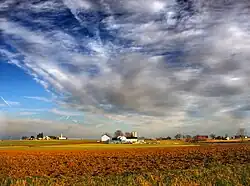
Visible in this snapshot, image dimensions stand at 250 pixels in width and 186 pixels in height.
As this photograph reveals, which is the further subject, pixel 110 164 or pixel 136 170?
pixel 110 164

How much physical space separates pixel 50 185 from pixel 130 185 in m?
3.17

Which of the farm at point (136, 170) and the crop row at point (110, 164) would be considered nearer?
the farm at point (136, 170)

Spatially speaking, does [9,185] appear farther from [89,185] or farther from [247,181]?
[247,181]

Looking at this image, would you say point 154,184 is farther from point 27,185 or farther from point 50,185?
point 27,185

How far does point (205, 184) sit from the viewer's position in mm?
11680

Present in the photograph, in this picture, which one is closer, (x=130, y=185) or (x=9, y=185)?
(x=130, y=185)

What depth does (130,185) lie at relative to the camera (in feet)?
39.7

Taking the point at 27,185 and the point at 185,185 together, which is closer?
the point at 185,185

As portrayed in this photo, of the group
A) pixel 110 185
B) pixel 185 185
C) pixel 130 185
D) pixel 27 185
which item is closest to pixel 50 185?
pixel 27 185

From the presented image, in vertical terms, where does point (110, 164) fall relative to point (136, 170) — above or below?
above

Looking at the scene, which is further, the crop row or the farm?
the crop row

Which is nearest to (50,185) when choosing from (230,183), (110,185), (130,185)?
(110,185)

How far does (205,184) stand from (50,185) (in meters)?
5.81

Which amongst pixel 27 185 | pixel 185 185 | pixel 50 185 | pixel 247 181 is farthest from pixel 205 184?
pixel 27 185
